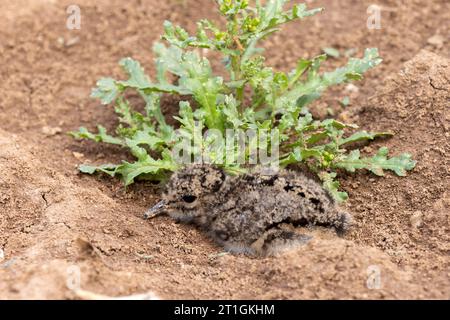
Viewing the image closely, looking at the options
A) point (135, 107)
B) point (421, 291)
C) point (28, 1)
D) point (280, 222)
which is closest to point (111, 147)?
point (135, 107)

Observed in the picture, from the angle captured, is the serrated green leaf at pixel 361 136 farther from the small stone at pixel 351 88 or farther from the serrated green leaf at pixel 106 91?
the serrated green leaf at pixel 106 91

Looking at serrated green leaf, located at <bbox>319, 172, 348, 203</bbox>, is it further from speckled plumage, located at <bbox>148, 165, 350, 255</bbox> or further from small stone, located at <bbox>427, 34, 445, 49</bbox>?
small stone, located at <bbox>427, 34, 445, 49</bbox>

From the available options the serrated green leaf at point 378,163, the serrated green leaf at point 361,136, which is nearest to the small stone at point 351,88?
the serrated green leaf at point 361,136

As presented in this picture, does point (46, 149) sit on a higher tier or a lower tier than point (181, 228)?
higher

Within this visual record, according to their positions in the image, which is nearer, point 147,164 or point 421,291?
point 421,291

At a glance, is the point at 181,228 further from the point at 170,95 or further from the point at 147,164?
the point at 170,95

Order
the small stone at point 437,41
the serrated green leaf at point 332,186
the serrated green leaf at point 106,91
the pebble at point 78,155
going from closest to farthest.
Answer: the serrated green leaf at point 332,186, the serrated green leaf at point 106,91, the pebble at point 78,155, the small stone at point 437,41
